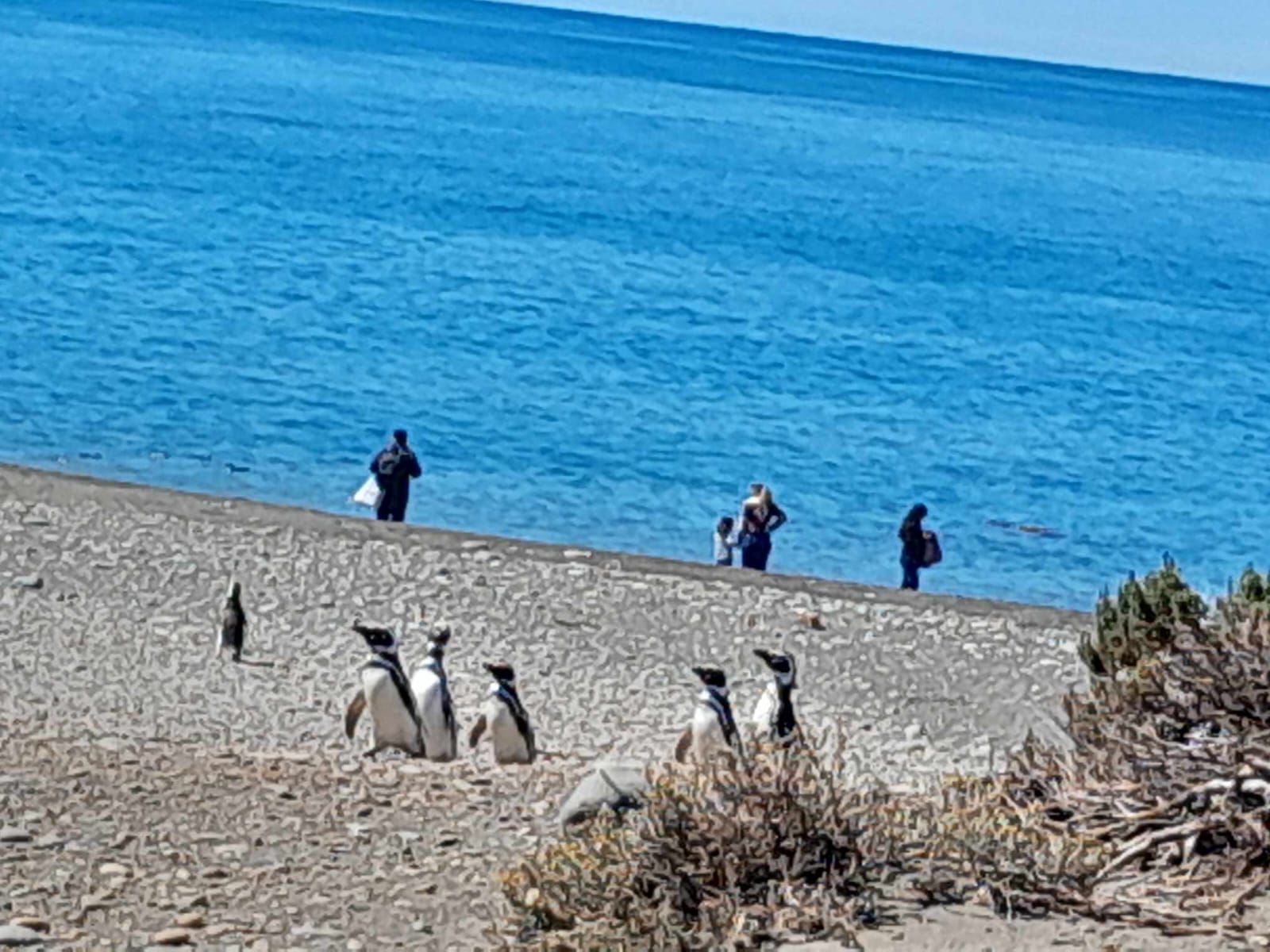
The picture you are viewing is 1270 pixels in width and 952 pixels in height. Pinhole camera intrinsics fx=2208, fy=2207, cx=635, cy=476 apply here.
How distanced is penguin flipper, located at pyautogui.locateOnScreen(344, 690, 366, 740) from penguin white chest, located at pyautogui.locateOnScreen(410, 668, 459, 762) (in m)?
0.31

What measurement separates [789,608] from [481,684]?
3.41 meters

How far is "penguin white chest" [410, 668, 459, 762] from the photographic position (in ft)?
39.4

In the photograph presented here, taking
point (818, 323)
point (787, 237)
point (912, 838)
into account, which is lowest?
point (912, 838)

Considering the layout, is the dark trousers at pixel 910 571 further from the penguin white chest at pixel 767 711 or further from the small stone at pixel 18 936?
the small stone at pixel 18 936

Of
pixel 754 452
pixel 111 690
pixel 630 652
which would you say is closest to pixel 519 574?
pixel 630 652

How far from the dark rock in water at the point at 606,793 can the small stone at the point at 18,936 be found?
1957 millimetres

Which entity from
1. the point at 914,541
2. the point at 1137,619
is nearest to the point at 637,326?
the point at 914,541

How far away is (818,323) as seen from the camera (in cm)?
4797

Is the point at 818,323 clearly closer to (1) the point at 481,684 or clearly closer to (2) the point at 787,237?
(2) the point at 787,237

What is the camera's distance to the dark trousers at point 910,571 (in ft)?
67.7

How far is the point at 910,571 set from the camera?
20781 millimetres

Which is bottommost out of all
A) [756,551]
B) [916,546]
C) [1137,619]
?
[1137,619]

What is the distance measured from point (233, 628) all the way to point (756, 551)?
21.5ft

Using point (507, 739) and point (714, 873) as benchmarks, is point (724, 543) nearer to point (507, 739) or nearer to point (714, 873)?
point (507, 739)
